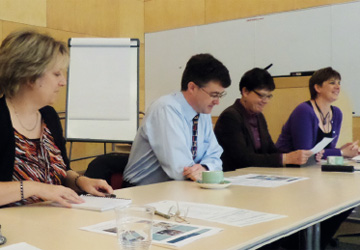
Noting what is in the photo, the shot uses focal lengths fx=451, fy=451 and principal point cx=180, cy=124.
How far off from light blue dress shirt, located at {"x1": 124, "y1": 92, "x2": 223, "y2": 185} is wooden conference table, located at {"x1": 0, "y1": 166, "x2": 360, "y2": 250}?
159 mm

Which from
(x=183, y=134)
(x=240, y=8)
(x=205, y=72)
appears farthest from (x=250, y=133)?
(x=240, y=8)

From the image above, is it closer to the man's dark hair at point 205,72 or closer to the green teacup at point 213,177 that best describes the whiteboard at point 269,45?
the man's dark hair at point 205,72

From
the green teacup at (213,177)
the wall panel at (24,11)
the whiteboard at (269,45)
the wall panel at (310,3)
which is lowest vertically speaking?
the green teacup at (213,177)

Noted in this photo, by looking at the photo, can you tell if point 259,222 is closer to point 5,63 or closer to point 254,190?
point 254,190

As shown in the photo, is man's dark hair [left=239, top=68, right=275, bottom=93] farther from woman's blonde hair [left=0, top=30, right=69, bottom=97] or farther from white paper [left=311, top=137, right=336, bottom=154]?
woman's blonde hair [left=0, top=30, right=69, bottom=97]

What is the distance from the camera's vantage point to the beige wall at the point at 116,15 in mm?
4551

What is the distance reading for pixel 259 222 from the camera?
1.25m

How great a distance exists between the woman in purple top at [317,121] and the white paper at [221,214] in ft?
5.71

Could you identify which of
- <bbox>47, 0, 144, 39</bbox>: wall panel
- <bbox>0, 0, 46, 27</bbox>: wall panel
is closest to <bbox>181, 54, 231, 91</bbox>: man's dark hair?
<bbox>0, 0, 46, 27</bbox>: wall panel

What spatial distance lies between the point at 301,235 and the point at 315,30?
333 centimetres

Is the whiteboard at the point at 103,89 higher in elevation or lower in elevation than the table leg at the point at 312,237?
higher

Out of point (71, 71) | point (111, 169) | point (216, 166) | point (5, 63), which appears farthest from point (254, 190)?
point (71, 71)

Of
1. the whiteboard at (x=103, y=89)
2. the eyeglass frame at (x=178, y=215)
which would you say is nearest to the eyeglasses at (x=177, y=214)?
the eyeglass frame at (x=178, y=215)

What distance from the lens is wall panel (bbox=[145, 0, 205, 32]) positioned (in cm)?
542
